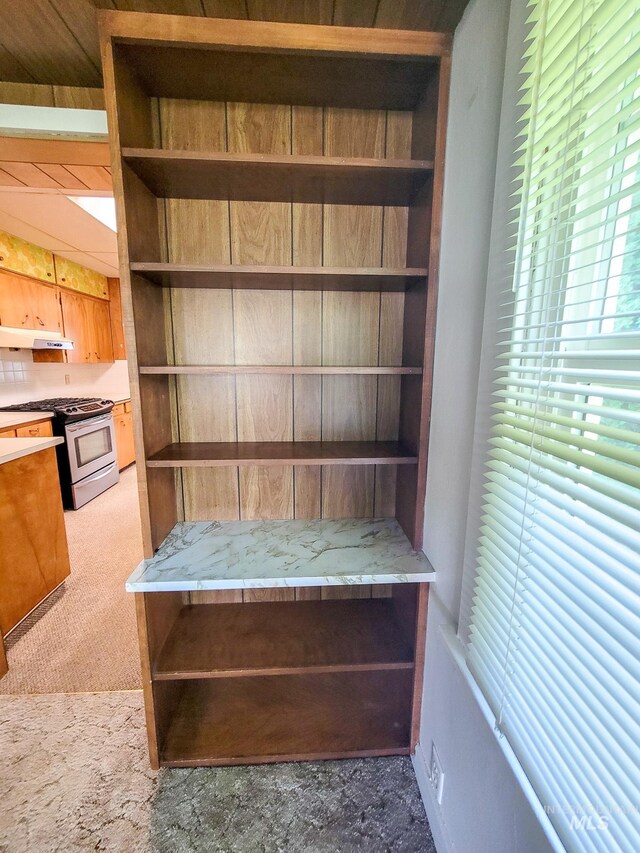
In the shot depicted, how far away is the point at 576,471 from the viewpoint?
1.94 feet

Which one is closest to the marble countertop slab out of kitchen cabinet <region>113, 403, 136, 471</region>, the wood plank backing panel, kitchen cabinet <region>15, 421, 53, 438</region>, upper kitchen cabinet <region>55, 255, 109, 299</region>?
the wood plank backing panel

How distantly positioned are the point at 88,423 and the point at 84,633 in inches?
92.6

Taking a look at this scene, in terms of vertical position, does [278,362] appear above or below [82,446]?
above

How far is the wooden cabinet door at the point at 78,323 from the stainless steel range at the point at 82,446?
2.40 ft

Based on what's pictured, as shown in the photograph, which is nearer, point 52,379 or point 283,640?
point 283,640

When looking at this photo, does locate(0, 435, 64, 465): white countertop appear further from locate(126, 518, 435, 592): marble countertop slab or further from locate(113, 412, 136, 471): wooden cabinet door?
locate(113, 412, 136, 471): wooden cabinet door

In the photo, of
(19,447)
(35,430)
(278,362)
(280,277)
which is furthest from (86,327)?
(280,277)

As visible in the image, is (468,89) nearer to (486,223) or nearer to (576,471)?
(486,223)

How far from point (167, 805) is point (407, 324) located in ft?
6.10

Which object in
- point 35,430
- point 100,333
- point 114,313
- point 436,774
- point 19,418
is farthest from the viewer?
point 114,313

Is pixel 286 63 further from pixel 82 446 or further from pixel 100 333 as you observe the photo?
pixel 100 333

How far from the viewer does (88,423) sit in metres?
3.72

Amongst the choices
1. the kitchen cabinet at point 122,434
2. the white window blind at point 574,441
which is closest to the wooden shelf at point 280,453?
the white window blind at point 574,441

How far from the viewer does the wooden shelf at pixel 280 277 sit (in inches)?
41.7
